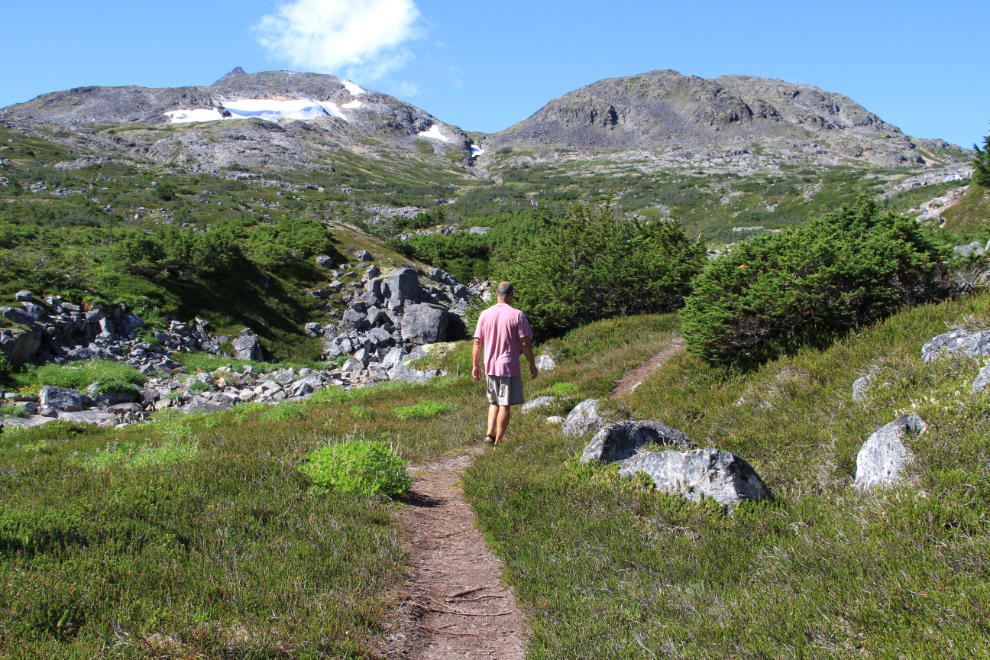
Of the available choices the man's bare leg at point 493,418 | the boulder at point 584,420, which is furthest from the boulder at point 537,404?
the man's bare leg at point 493,418

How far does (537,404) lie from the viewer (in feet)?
34.1

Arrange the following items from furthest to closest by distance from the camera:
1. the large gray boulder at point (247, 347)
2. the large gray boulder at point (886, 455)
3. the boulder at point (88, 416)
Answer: the large gray boulder at point (247, 347)
the boulder at point (88, 416)
the large gray boulder at point (886, 455)

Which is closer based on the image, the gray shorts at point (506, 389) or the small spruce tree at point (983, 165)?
the gray shorts at point (506, 389)

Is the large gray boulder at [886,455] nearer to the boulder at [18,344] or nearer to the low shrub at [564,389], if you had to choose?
the low shrub at [564,389]

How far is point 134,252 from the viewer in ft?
75.4

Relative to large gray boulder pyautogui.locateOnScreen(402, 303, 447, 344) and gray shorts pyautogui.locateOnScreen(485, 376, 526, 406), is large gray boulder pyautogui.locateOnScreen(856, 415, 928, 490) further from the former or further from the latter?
large gray boulder pyautogui.locateOnScreen(402, 303, 447, 344)

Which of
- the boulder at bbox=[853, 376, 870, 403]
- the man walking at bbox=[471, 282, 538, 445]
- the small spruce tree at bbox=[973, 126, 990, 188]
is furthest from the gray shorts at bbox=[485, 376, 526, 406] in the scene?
the small spruce tree at bbox=[973, 126, 990, 188]

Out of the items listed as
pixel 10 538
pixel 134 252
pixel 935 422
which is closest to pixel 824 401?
pixel 935 422

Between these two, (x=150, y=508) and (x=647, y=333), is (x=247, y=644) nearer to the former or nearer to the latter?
(x=150, y=508)

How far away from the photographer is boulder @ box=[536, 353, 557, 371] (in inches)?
594

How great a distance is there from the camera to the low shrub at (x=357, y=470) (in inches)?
224

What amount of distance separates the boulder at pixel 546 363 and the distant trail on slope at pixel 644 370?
2991 millimetres

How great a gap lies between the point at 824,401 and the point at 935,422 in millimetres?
1978

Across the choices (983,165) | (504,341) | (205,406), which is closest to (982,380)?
(504,341)
